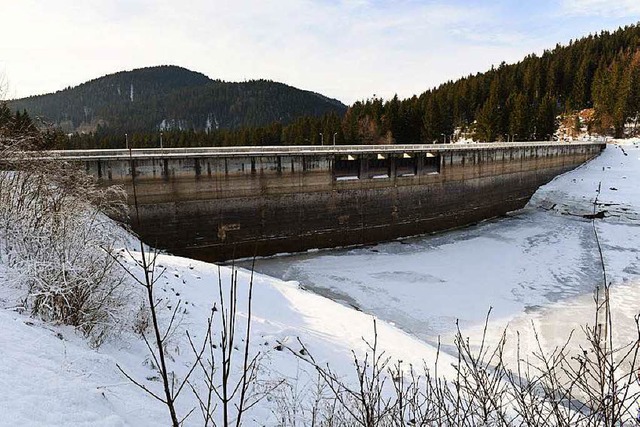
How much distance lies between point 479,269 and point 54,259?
53.6 ft

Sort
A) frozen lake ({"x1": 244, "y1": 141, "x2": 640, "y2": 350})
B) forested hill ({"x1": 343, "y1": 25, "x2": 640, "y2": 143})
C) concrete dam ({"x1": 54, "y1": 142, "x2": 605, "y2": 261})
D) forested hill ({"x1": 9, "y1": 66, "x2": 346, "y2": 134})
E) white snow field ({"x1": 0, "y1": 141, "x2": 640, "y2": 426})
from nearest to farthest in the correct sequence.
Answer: white snow field ({"x1": 0, "y1": 141, "x2": 640, "y2": 426}), frozen lake ({"x1": 244, "y1": 141, "x2": 640, "y2": 350}), concrete dam ({"x1": 54, "y1": 142, "x2": 605, "y2": 261}), forested hill ({"x1": 343, "y1": 25, "x2": 640, "y2": 143}), forested hill ({"x1": 9, "y1": 66, "x2": 346, "y2": 134})

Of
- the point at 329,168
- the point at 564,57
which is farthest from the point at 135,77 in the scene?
the point at 329,168

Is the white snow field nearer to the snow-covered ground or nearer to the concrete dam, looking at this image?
the snow-covered ground

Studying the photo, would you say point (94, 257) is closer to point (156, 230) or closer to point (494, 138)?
point (156, 230)

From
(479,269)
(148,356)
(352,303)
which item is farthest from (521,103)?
(148,356)

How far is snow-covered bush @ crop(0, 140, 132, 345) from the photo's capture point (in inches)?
215

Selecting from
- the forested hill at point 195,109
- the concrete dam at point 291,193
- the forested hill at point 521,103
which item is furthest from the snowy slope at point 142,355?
the forested hill at point 195,109

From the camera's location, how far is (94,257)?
660cm

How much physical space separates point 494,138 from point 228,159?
150ft

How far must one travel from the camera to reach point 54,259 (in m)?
6.03

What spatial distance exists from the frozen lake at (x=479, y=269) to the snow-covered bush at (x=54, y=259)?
868 centimetres

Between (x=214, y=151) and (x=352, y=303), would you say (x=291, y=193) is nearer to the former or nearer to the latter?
(x=214, y=151)

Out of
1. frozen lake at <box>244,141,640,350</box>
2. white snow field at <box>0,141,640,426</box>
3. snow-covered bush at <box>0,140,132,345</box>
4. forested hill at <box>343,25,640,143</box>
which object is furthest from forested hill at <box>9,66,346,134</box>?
snow-covered bush at <box>0,140,132,345</box>

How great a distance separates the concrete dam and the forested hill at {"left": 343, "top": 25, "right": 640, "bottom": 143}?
92.5 feet
